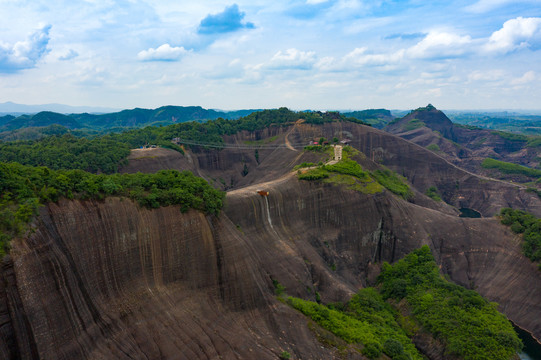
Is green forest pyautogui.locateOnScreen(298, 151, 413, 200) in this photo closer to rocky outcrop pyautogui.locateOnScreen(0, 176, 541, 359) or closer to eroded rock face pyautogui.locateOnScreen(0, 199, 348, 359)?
rocky outcrop pyautogui.locateOnScreen(0, 176, 541, 359)

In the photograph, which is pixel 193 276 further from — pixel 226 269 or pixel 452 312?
pixel 452 312

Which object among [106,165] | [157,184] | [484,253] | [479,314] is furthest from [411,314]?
[106,165]

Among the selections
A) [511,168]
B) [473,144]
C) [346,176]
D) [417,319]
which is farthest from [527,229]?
[473,144]

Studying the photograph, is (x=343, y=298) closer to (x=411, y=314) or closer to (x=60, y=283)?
(x=411, y=314)

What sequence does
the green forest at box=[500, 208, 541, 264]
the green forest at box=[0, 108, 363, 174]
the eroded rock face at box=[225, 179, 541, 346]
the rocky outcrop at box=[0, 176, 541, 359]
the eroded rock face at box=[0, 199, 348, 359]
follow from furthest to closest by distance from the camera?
the green forest at box=[0, 108, 363, 174] < the green forest at box=[500, 208, 541, 264] < the eroded rock face at box=[225, 179, 541, 346] < the rocky outcrop at box=[0, 176, 541, 359] < the eroded rock face at box=[0, 199, 348, 359]

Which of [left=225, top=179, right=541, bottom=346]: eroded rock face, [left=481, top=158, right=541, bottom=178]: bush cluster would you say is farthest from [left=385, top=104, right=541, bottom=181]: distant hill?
[left=225, top=179, right=541, bottom=346]: eroded rock face

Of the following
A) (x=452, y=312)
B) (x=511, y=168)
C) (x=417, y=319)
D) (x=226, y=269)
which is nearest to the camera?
(x=226, y=269)

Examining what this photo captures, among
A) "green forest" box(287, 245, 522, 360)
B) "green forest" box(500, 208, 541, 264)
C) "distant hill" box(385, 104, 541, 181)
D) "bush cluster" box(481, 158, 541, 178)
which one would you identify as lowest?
"green forest" box(287, 245, 522, 360)
